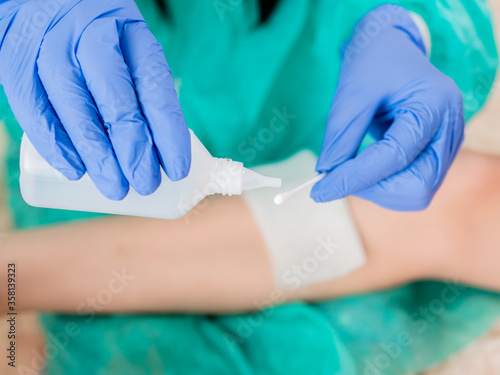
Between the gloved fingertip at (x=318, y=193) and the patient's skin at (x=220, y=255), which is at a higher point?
the gloved fingertip at (x=318, y=193)

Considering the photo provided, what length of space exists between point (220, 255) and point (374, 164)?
33 cm

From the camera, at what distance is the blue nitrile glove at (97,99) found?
609mm

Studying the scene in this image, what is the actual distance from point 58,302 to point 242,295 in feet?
1.10

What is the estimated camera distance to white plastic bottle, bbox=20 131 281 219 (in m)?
0.64

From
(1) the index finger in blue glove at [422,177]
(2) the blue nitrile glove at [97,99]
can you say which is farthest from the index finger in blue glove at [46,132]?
(1) the index finger in blue glove at [422,177]

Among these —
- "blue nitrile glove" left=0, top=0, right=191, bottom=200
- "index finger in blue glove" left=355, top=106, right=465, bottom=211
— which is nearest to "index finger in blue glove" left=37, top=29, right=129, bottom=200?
"blue nitrile glove" left=0, top=0, right=191, bottom=200

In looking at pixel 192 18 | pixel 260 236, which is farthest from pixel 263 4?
pixel 260 236

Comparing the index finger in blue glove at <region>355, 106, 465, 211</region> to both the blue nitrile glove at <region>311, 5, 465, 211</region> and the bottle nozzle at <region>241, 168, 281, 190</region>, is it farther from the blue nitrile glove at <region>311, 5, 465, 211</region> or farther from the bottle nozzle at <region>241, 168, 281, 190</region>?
the bottle nozzle at <region>241, 168, 281, 190</region>

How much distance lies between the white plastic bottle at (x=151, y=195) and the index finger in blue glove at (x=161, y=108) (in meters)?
0.05

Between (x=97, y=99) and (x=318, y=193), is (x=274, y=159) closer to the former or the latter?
(x=318, y=193)

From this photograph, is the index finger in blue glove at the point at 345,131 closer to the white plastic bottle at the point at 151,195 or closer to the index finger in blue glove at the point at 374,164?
the index finger in blue glove at the point at 374,164

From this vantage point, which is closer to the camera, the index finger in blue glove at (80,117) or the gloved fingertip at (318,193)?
the index finger in blue glove at (80,117)

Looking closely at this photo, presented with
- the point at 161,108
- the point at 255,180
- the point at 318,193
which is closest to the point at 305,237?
the point at 318,193

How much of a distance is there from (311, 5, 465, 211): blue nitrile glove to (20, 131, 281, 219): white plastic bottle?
170 millimetres
